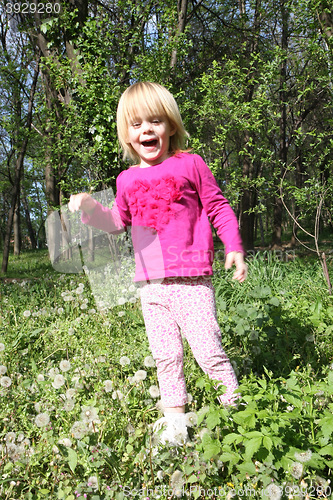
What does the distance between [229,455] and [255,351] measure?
1245 mm

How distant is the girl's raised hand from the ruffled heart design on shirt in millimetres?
234

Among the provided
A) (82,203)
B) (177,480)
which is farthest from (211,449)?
(82,203)

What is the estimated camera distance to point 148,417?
7.32ft

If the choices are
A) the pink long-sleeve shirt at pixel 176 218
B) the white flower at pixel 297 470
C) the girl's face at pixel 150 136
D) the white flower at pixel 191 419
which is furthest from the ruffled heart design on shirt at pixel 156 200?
the white flower at pixel 297 470

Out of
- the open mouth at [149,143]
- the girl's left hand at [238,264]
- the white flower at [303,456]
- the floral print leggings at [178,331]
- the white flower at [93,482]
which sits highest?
the open mouth at [149,143]

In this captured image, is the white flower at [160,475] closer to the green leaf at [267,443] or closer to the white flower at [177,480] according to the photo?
the white flower at [177,480]

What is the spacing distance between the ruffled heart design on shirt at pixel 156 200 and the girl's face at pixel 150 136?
149 millimetres

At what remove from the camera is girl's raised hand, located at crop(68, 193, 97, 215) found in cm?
198

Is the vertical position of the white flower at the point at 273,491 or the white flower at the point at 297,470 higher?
the white flower at the point at 297,470

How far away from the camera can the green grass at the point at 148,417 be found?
1.50 meters

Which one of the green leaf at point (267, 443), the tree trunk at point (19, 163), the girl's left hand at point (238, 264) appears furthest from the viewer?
the tree trunk at point (19, 163)

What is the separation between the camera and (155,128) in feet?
6.64

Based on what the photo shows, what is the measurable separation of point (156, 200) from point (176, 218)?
0.46 feet

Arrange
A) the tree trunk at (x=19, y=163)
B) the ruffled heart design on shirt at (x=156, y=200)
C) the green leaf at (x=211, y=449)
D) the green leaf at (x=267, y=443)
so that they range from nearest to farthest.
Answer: the green leaf at (x=267, y=443) → the green leaf at (x=211, y=449) → the ruffled heart design on shirt at (x=156, y=200) → the tree trunk at (x=19, y=163)
